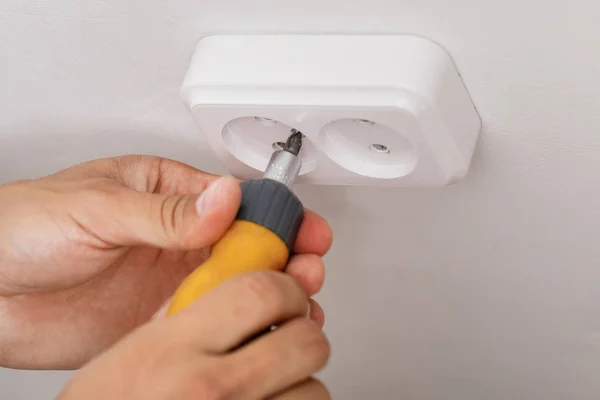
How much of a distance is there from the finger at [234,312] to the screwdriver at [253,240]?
0.01 meters

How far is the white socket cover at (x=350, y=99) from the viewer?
0.30 metres

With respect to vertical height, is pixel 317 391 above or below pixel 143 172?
below

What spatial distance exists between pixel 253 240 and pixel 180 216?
1.9 inches

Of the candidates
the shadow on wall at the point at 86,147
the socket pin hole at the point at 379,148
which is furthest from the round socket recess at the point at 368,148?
the shadow on wall at the point at 86,147

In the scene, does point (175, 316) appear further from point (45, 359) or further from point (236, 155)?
point (45, 359)

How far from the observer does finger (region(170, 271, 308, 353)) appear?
0.29 metres

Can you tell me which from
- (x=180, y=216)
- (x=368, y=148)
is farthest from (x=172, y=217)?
(x=368, y=148)

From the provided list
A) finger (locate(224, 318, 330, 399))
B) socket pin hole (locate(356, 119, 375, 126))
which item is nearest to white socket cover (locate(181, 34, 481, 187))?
socket pin hole (locate(356, 119, 375, 126))

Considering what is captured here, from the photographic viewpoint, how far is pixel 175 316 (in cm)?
29

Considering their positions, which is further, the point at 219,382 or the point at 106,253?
the point at 106,253

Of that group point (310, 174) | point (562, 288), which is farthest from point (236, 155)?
point (562, 288)

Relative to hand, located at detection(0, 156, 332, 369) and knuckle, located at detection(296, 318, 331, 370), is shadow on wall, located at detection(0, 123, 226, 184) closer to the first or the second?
hand, located at detection(0, 156, 332, 369)

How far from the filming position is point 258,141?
1.25 feet

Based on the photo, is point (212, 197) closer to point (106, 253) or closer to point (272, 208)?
point (272, 208)
